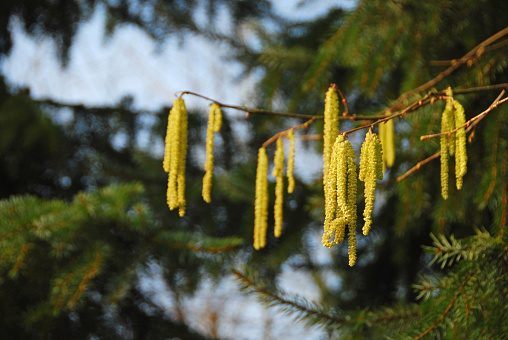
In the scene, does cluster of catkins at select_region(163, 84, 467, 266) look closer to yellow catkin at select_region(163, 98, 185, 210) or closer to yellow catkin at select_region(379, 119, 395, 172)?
yellow catkin at select_region(163, 98, 185, 210)

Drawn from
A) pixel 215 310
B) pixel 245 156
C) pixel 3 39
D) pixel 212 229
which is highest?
pixel 3 39

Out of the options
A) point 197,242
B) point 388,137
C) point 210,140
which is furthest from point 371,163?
point 197,242

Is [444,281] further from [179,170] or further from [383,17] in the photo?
[383,17]

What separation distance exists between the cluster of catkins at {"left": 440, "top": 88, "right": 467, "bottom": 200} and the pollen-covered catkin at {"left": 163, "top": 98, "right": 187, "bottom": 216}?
0.49m

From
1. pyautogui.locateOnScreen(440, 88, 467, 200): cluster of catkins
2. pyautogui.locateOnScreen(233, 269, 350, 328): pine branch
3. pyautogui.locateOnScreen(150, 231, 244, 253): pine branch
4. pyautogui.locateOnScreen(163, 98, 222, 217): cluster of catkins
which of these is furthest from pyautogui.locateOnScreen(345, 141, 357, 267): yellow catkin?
pyautogui.locateOnScreen(150, 231, 244, 253): pine branch

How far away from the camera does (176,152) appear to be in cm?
104

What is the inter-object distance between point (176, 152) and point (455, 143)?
0.52m

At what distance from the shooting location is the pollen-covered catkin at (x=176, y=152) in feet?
3.41

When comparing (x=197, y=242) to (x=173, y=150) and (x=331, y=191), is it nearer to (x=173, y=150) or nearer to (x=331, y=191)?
(x=173, y=150)

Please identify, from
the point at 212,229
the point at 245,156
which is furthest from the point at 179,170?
the point at 245,156

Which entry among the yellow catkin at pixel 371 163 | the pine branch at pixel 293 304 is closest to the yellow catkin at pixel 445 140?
the yellow catkin at pixel 371 163

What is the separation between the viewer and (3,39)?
297cm

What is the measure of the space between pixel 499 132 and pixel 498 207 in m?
0.23

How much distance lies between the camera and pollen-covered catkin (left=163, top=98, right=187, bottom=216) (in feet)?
3.41
